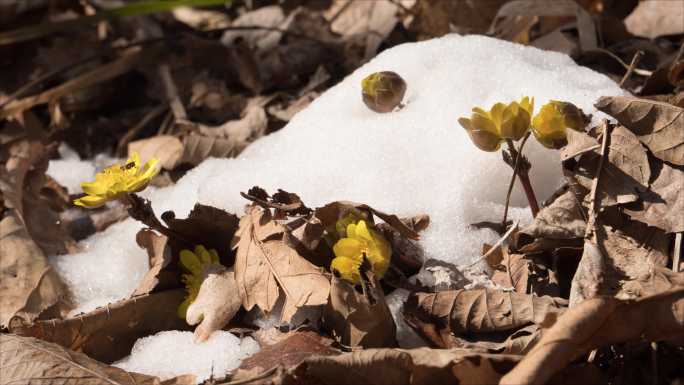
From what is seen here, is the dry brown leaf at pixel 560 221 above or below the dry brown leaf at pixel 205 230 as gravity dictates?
above

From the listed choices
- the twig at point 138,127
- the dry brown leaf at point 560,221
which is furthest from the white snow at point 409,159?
the twig at point 138,127

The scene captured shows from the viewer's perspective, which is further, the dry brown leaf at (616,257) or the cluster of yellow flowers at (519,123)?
the cluster of yellow flowers at (519,123)

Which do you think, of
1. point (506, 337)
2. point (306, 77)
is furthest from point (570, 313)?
point (306, 77)

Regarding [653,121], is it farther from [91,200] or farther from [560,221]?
[91,200]

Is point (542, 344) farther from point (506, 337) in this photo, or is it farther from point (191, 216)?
point (191, 216)

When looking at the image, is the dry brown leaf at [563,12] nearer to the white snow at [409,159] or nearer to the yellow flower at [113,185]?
the white snow at [409,159]

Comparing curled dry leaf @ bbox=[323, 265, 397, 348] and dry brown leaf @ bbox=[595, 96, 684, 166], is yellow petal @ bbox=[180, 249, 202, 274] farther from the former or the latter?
dry brown leaf @ bbox=[595, 96, 684, 166]

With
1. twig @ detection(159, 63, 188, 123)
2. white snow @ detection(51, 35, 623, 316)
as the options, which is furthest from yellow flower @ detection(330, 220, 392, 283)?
twig @ detection(159, 63, 188, 123)
